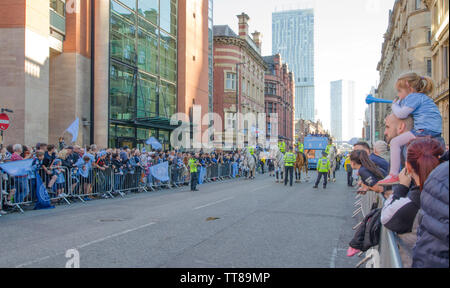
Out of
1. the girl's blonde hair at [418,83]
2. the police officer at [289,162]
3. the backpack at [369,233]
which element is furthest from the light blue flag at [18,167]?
the police officer at [289,162]

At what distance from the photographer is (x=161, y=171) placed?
61.5 feet

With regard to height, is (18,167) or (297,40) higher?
(297,40)

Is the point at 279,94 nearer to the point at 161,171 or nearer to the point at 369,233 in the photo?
the point at 161,171

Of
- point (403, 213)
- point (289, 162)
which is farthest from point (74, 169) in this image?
point (403, 213)

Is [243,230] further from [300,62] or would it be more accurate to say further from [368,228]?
[300,62]

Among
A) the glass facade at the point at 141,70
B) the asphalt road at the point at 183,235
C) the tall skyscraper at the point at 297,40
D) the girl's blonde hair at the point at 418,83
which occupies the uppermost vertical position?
the tall skyscraper at the point at 297,40

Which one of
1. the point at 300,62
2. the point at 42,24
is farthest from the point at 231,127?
the point at 300,62

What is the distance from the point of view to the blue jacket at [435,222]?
2.47m

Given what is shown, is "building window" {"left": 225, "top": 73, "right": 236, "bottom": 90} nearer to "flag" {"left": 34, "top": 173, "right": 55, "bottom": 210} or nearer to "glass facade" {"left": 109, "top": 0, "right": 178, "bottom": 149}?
"glass facade" {"left": 109, "top": 0, "right": 178, "bottom": 149}

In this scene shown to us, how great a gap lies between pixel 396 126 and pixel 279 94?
72.2 meters

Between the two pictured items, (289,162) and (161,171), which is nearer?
(161,171)

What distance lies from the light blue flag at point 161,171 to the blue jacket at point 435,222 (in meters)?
16.1

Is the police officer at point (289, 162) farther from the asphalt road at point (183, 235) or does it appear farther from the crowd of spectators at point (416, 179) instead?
the crowd of spectators at point (416, 179)
